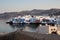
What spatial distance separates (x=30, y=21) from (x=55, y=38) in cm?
1027

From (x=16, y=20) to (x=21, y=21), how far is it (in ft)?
1.25

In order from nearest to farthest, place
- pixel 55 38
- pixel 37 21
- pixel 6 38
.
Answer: pixel 6 38 < pixel 55 38 < pixel 37 21

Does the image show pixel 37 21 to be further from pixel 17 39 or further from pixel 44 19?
pixel 17 39

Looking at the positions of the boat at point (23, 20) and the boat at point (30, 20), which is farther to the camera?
the boat at point (23, 20)

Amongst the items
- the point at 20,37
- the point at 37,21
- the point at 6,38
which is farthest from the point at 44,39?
the point at 37,21

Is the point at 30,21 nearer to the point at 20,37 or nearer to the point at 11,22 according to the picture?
the point at 11,22

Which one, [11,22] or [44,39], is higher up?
[44,39]

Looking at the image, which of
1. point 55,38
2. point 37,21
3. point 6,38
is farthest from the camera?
point 37,21

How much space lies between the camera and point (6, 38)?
1.44 metres

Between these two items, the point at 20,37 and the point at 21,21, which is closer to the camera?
the point at 20,37

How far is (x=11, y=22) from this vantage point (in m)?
12.0

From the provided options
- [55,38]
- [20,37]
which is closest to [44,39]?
[55,38]

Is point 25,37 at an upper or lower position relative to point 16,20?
upper

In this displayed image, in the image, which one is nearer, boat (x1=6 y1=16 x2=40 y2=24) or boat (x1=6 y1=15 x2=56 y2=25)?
boat (x1=6 y1=15 x2=56 y2=25)
